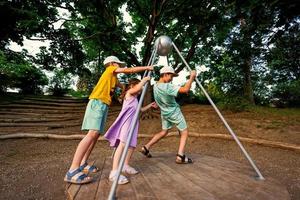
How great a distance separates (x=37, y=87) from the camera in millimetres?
18781

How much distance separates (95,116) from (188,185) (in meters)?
1.42

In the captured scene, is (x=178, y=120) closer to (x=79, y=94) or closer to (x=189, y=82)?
(x=189, y=82)

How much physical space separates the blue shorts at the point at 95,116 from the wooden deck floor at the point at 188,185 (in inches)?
26.7

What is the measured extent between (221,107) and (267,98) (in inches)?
225

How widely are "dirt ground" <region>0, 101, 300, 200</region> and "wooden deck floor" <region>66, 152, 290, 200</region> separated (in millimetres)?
574

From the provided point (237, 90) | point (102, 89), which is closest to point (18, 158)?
point (102, 89)

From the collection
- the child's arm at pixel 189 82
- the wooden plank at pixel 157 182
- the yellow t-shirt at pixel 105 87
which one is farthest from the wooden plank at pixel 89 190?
the child's arm at pixel 189 82

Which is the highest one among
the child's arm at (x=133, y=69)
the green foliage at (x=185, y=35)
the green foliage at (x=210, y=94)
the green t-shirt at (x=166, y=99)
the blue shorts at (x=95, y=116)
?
the green foliage at (x=185, y=35)

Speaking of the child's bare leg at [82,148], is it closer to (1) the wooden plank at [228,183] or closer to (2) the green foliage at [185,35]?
(1) the wooden plank at [228,183]

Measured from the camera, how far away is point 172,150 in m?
7.20

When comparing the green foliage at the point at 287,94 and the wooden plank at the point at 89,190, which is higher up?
the green foliage at the point at 287,94

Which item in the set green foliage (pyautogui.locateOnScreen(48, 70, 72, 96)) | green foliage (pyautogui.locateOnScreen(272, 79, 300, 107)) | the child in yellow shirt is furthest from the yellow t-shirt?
green foliage (pyautogui.locateOnScreen(48, 70, 72, 96))

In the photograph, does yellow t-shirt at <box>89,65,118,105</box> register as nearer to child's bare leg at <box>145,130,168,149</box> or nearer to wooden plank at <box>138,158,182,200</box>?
wooden plank at <box>138,158,182,200</box>

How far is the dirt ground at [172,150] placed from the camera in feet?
14.8
